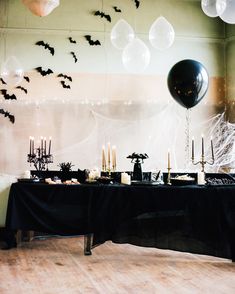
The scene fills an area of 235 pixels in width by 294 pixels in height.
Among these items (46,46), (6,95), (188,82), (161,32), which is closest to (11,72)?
(6,95)

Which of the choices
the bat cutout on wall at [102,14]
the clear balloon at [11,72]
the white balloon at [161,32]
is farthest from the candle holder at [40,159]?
the bat cutout on wall at [102,14]

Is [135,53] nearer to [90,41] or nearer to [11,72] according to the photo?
[90,41]

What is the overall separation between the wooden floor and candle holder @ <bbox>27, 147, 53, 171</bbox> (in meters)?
1.50

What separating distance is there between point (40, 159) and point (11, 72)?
130cm

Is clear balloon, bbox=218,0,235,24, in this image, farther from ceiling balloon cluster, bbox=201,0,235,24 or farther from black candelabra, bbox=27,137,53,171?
black candelabra, bbox=27,137,53,171

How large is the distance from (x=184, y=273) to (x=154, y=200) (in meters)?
0.83

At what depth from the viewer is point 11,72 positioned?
6.86m

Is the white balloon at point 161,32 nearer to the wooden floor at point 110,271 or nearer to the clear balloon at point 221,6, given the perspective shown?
the clear balloon at point 221,6

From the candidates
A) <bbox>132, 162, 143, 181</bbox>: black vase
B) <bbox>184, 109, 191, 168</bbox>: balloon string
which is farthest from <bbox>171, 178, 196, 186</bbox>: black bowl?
<bbox>184, 109, 191, 168</bbox>: balloon string

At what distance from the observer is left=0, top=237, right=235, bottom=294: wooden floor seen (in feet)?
12.9

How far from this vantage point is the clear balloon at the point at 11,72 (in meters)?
6.86

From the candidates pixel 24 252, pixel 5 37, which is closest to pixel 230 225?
pixel 24 252

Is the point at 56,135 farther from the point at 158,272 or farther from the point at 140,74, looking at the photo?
the point at 158,272

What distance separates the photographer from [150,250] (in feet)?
17.9
